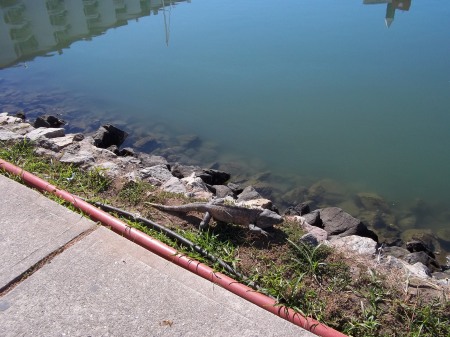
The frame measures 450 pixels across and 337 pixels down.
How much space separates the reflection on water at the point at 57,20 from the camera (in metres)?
15.5

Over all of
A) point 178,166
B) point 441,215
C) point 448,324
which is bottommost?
point 441,215

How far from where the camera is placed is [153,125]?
9.62 m

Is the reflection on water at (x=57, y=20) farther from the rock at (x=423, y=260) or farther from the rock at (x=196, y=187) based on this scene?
the rock at (x=423, y=260)

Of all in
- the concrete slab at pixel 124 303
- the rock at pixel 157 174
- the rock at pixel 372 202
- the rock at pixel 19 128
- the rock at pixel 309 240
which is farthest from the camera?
the rock at pixel 19 128

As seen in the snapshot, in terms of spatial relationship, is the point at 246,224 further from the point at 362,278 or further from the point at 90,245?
the point at 90,245

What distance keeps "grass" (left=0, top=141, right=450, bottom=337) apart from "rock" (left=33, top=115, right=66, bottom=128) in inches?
197

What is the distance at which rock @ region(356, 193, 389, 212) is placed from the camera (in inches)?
270

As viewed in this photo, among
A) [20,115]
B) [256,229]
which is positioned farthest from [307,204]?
[20,115]

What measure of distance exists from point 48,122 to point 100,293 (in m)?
6.65

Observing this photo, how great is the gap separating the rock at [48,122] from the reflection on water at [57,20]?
21.1 feet

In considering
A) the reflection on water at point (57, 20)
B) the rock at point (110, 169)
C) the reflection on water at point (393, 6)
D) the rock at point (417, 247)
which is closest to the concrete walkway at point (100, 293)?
the rock at point (110, 169)

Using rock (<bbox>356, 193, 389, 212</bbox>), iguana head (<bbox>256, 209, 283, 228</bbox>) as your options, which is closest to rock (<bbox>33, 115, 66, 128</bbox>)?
rock (<bbox>356, 193, 389, 212</bbox>)

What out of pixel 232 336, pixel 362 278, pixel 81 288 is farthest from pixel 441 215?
pixel 81 288

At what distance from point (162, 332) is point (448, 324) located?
194 centimetres
